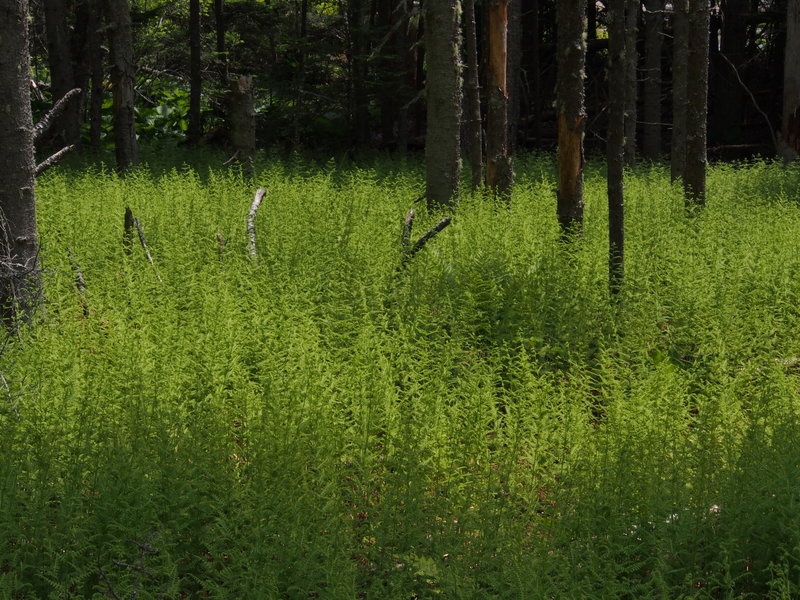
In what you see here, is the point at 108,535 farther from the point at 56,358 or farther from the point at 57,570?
the point at 56,358

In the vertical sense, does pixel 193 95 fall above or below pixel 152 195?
above

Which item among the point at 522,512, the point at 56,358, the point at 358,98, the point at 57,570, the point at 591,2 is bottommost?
the point at 522,512

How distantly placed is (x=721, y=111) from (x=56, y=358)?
876 inches

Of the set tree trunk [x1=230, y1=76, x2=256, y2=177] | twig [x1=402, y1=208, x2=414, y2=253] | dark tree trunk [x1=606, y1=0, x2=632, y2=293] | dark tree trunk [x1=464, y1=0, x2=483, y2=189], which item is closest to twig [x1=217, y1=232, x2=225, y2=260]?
twig [x1=402, y1=208, x2=414, y2=253]

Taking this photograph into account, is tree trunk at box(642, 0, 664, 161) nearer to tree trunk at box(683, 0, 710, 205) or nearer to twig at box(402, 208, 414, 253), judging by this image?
tree trunk at box(683, 0, 710, 205)

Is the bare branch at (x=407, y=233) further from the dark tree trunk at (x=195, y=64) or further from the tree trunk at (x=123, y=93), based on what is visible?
the dark tree trunk at (x=195, y=64)

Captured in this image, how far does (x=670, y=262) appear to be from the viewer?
8219 mm

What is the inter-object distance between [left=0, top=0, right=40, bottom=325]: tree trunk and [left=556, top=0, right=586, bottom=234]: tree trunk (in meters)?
4.92

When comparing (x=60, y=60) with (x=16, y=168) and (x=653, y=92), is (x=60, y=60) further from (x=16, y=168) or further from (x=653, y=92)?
(x=16, y=168)

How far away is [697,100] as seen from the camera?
12133 mm

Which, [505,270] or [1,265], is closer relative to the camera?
[1,265]

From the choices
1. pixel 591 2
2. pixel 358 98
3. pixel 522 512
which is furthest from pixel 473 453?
pixel 591 2

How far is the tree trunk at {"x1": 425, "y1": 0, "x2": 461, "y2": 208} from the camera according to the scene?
10.9 metres

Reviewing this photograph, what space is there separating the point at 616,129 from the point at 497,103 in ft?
16.7
